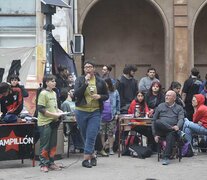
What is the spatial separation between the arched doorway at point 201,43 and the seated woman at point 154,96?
13.0 m

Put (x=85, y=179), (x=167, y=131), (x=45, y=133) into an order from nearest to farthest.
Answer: (x=85, y=179) → (x=45, y=133) → (x=167, y=131)

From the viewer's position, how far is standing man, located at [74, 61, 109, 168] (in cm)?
961

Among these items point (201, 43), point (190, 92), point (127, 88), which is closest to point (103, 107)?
point (127, 88)

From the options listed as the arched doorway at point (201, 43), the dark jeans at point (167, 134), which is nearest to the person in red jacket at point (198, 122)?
the dark jeans at point (167, 134)

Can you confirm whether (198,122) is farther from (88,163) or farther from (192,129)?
(88,163)

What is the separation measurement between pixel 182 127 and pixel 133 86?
2.13 meters

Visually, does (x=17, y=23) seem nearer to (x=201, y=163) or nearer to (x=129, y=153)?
(x=129, y=153)

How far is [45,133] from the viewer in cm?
941

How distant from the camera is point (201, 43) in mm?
24406

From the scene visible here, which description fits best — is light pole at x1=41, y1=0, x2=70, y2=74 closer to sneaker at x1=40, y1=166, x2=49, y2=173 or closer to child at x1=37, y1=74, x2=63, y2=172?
child at x1=37, y1=74, x2=63, y2=172

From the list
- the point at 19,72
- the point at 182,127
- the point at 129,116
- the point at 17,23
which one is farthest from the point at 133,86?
the point at 17,23

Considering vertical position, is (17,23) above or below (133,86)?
above

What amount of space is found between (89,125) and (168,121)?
1749 millimetres

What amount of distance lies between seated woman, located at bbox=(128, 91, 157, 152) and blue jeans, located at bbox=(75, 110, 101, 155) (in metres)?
1.83
